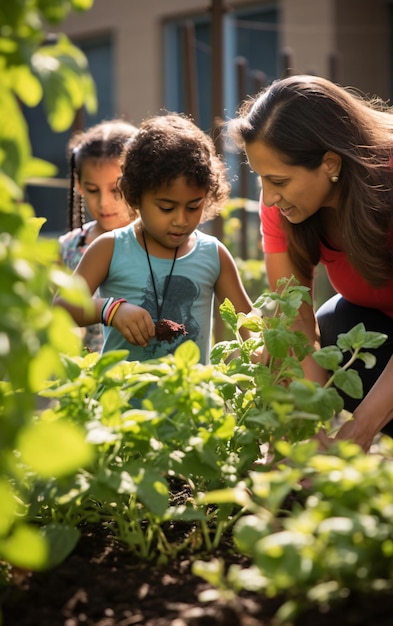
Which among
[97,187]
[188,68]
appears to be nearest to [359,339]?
[97,187]

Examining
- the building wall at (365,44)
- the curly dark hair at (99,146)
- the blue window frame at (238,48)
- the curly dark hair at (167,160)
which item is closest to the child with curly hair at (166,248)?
the curly dark hair at (167,160)

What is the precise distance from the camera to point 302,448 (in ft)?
4.00

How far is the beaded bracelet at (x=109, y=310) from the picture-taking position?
242 centimetres

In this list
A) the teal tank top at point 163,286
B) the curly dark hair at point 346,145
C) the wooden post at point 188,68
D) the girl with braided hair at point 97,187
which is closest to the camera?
the curly dark hair at point 346,145

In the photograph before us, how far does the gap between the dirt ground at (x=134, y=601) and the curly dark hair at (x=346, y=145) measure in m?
1.17

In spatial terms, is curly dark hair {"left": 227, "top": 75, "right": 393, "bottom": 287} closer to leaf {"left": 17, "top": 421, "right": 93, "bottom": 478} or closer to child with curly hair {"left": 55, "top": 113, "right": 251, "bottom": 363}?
child with curly hair {"left": 55, "top": 113, "right": 251, "bottom": 363}

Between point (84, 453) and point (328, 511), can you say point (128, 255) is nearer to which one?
point (328, 511)

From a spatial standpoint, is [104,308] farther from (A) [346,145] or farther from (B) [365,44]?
(B) [365,44]

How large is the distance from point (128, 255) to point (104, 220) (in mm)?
607

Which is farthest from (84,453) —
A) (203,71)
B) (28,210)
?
(203,71)

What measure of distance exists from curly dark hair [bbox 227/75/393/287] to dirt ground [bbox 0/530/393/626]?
117 cm

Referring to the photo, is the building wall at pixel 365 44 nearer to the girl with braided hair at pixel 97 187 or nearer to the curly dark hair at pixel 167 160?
the girl with braided hair at pixel 97 187

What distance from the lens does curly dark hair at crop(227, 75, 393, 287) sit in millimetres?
2518

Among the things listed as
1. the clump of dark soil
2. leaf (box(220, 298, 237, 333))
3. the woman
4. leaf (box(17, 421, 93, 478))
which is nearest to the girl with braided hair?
the woman
